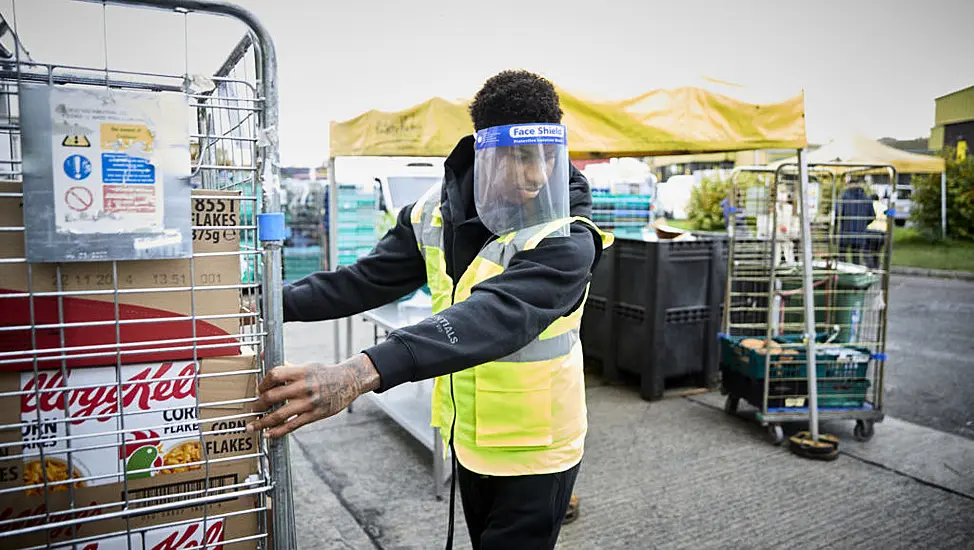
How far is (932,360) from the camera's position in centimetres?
732

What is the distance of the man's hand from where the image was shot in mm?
1273

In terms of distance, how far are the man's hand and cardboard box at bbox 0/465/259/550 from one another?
0.26 metres

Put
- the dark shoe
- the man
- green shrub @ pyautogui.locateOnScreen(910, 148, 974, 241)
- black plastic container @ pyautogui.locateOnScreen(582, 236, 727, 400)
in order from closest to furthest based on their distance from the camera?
the man
the dark shoe
black plastic container @ pyautogui.locateOnScreen(582, 236, 727, 400)
green shrub @ pyautogui.locateOnScreen(910, 148, 974, 241)

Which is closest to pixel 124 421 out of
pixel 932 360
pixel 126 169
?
pixel 126 169

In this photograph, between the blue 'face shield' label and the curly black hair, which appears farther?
the curly black hair

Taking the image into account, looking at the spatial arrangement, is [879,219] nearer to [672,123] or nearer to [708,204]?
[672,123]

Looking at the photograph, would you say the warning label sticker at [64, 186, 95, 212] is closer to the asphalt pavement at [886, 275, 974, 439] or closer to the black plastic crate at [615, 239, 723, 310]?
the black plastic crate at [615, 239, 723, 310]

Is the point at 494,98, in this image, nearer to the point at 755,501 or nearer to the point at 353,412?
the point at 755,501

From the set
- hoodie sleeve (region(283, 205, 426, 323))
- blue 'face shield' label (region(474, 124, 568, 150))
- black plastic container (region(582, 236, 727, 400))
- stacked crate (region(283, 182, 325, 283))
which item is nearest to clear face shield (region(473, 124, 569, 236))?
blue 'face shield' label (region(474, 124, 568, 150))

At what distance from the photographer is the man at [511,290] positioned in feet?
5.78

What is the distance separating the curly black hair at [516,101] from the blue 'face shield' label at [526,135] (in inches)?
4.2

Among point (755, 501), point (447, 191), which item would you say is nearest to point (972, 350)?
point (755, 501)

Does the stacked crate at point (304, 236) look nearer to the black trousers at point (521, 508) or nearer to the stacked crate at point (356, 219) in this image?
the stacked crate at point (356, 219)

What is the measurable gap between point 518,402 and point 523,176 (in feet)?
2.17
